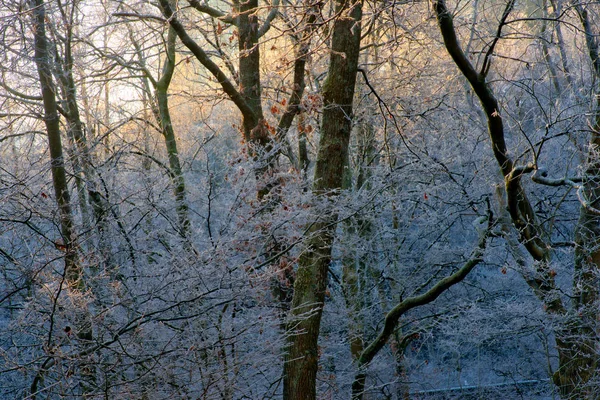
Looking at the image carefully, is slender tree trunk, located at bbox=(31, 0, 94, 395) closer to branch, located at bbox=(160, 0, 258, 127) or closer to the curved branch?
branch, located at bbox=(160, 0, 258, 127)

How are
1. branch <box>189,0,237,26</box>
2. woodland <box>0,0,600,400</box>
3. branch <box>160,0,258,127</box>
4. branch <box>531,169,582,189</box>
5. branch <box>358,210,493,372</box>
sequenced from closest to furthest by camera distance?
woodland <box>0,0,600,400</box>, branch <box>531,169,582,189</box>, branch <box>160,0,258,127</box>, branch <box>358,210,493,372</box>, branch <box>189,0,237,26</box>

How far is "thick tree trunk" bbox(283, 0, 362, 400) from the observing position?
5.58 meters

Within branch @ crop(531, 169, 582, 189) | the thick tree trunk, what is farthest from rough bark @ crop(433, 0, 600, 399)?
the thick tree trunk

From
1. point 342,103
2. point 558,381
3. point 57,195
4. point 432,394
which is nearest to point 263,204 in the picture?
point 342,103

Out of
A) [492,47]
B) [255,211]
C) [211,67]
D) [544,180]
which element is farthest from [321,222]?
[211,67]

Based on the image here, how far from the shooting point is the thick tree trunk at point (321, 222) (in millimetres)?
5578

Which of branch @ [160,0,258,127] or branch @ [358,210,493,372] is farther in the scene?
branch @ [358,210,493,372]

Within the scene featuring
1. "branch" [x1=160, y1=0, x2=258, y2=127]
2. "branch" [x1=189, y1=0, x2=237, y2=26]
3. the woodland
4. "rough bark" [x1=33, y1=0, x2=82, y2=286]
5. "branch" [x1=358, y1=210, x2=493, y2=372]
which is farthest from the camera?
"branch" [x1=189, y1=0, x2=237, y2=26]

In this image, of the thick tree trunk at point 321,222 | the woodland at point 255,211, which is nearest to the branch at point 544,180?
the woodland at point 255,211

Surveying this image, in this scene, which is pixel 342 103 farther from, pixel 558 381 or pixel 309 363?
pixel 558 381

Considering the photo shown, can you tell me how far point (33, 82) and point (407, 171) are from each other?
18.1 feet

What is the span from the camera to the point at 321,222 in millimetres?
5879

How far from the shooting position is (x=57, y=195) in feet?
18.5

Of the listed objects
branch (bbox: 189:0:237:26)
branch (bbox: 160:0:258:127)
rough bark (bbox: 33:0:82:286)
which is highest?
branch (bbox: 189:0:237:26)
